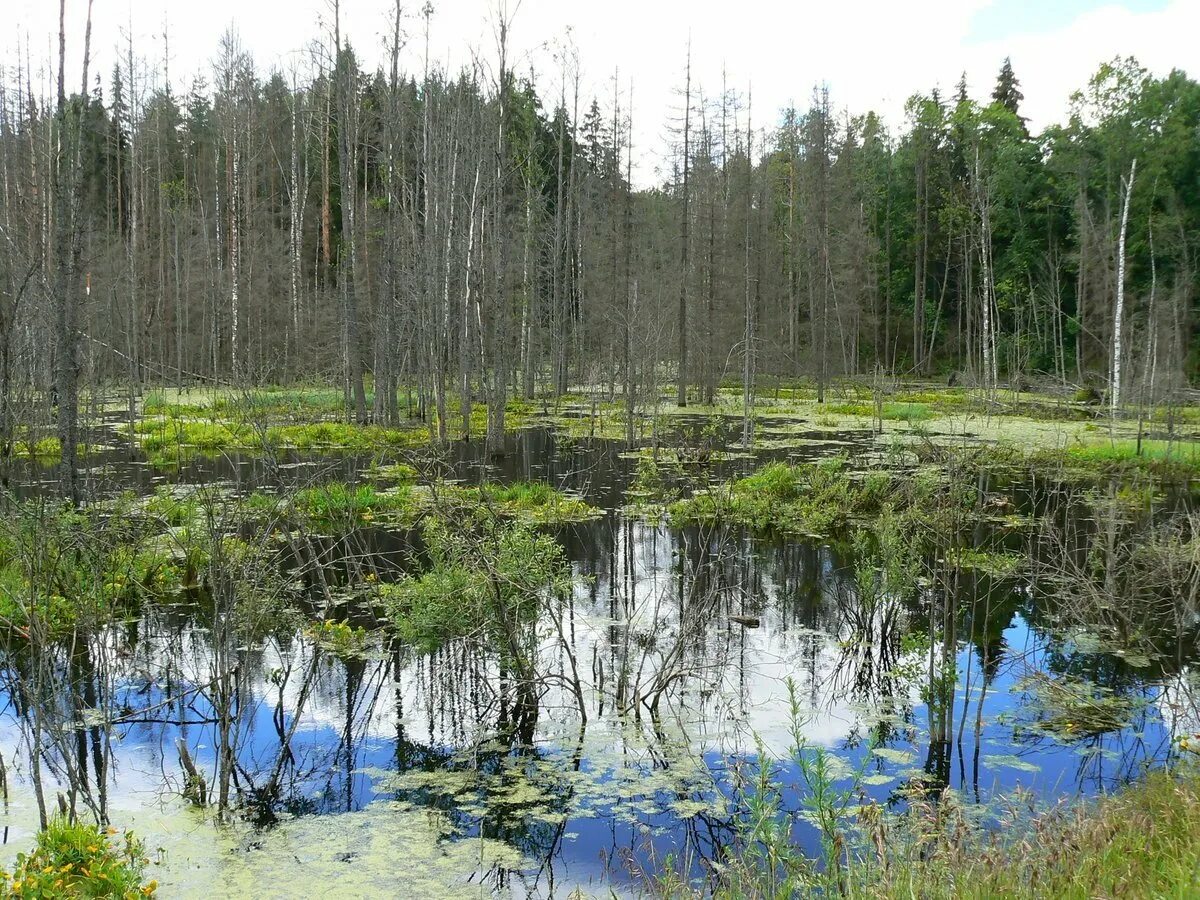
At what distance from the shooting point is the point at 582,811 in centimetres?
533

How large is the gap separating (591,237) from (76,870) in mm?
36637

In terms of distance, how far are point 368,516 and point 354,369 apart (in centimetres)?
1000

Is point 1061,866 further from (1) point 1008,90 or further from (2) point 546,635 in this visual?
(1) point 1008,90

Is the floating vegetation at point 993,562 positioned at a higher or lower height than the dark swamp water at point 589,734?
higher

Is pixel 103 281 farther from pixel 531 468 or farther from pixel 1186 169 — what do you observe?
pixel 1186 169

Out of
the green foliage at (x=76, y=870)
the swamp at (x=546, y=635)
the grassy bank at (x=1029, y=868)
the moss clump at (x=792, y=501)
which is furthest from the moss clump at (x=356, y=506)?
the grassy bank at (x=1029, y=868)

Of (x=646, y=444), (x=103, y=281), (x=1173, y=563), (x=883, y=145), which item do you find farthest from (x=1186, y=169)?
(x=103, y=281)

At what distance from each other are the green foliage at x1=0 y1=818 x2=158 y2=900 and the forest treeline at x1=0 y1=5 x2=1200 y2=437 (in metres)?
13.8

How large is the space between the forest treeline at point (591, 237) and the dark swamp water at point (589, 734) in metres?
10.4

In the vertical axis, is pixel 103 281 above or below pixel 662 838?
above

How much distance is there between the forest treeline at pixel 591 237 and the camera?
21.5m

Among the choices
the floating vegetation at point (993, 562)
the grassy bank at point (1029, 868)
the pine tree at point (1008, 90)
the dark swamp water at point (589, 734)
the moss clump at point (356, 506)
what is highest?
the pine tree at point (1008, 90)

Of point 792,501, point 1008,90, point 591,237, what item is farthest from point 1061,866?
point 1008,90

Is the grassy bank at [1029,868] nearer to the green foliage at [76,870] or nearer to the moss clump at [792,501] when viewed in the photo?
the green foliage at [76,870]
